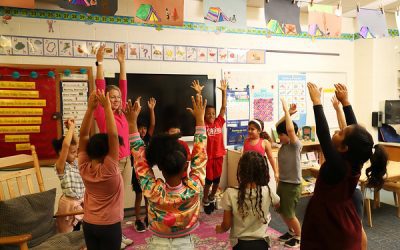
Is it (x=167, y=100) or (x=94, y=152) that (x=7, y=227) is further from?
(x=167, y=100)

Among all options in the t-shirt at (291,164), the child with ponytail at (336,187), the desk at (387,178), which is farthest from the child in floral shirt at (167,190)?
the desk at (387,178)

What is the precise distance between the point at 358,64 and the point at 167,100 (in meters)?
3.43

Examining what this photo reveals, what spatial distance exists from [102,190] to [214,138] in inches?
88.5

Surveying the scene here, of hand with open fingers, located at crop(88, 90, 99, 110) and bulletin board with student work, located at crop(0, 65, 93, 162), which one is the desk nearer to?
hand with open fingers, located at crop(88, 90, 99, 110)

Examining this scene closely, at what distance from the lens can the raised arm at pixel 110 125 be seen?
152cm

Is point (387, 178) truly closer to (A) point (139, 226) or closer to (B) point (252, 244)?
(B) point (252, 244)

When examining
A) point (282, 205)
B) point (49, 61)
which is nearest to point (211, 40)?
point (49, 61)

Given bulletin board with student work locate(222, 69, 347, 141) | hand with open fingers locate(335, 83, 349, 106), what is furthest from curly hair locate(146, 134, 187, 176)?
bulletin board with student work locate(222, 69, 347, 141)

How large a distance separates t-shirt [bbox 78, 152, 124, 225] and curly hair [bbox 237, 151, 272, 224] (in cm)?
68

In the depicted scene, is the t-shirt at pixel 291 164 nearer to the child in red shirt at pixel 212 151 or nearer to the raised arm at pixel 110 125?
the child in red shirt at pixel 212 151

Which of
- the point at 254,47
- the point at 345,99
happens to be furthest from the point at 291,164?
the point at 254,47

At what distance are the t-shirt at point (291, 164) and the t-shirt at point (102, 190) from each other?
1.54 m

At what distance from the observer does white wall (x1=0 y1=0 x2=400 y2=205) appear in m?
3.57

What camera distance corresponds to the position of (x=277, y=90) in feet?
15.8
